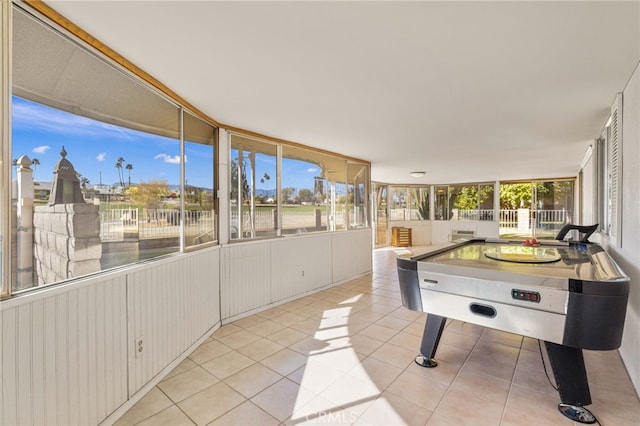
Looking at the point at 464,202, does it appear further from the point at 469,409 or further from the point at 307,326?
the point at 469,409

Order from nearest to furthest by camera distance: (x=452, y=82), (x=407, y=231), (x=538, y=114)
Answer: (x=452, y=82), (x=538, y=114), (x=407, y=231)

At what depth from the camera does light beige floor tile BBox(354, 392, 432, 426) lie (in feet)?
6.01

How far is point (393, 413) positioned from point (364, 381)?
39 centimetres

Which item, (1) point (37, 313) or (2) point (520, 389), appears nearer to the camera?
(1) point (37, 313)

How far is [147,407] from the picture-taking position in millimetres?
2002

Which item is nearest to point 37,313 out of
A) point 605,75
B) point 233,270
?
point 233,270

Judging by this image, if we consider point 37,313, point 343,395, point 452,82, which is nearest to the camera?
point 37,313

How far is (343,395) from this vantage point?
6.91 ft

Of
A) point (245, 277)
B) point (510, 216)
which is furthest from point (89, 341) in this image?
point (510, 216)

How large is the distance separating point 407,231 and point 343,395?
876 centimetres

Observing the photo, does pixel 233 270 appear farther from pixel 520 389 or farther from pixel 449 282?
pixel 520 389

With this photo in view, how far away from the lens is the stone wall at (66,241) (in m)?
1.52

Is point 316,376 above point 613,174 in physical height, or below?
below

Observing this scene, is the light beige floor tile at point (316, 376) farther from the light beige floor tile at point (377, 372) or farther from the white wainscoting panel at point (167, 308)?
the white wainscoting panel at point (167, 308)
